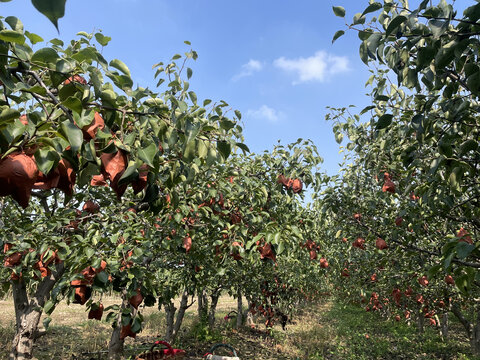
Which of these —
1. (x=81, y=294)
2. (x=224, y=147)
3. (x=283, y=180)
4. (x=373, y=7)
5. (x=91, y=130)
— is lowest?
(x=81, y=294)

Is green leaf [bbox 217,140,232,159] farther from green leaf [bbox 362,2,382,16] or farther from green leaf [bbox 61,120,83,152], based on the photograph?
green leaf [bbox 362,2,382,16]

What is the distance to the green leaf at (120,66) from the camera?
57.6 inches

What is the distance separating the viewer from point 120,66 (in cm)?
147

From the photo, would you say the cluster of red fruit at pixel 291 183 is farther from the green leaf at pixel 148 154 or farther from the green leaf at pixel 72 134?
the green leaf at pixel 72 134

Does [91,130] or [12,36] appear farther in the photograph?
[91,130]

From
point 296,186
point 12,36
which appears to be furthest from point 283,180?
point 12,36

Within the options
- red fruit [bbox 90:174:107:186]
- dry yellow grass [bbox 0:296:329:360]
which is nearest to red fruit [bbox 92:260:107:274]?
red fruit [bbox 90:174:107:186]

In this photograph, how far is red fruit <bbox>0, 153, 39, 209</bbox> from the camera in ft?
3.29

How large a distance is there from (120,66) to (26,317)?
5.97 meters

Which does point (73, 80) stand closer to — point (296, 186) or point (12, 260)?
point (296, 186)

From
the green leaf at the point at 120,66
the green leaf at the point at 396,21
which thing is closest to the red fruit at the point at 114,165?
the green leaf at the point at 120,66

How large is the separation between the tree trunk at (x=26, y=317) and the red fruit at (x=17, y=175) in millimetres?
5330

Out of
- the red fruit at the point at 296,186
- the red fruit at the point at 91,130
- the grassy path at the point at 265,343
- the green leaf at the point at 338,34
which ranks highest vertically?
the green leaf at the point at 338,34

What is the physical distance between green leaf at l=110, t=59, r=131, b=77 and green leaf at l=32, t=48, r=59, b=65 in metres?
0.29
